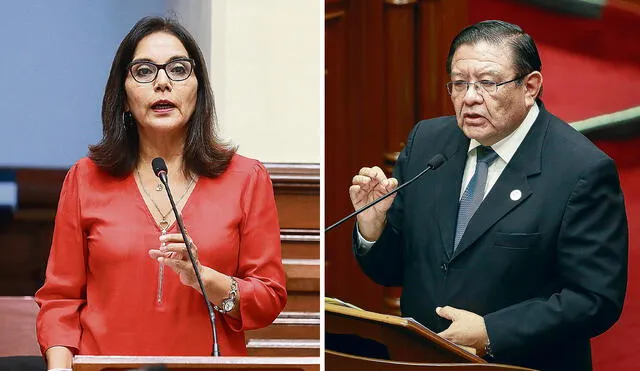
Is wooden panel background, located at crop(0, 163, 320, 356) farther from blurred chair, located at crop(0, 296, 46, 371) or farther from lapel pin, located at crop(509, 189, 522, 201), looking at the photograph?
lapel pin, located at crop(509, 189, 522, 201)

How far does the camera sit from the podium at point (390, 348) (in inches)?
135

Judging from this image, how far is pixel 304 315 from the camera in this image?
370cm

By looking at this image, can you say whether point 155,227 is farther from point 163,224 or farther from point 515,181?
point 515,181

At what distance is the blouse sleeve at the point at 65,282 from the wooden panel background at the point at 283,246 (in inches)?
2.0

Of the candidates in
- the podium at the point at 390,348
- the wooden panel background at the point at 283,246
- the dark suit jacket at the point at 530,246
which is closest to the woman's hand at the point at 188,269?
the wooden panel background at the point at 283,246

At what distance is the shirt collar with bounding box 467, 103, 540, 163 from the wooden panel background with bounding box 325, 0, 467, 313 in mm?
229

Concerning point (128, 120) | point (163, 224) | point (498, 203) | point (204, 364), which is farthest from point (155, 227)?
point (498, 203)

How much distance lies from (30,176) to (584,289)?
1865 mm

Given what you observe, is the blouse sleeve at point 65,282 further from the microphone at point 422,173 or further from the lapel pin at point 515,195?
the lapel pin at point 515,195

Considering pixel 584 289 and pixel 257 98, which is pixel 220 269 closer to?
pixel 257 98

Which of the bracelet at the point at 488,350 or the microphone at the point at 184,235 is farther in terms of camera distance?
the bracelet at the point at 488,350

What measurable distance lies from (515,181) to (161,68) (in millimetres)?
1208

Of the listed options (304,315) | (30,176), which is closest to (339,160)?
(304,315)

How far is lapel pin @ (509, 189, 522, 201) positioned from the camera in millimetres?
3482
